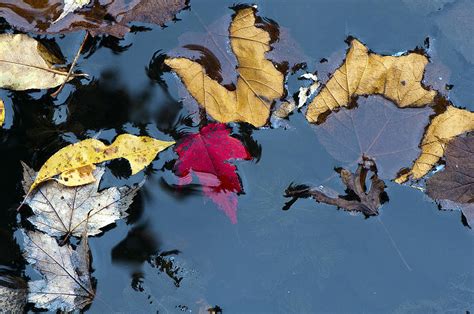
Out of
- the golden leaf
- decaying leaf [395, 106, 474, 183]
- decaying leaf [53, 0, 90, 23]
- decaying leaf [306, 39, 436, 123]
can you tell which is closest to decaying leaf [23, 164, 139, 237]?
the golden leaf

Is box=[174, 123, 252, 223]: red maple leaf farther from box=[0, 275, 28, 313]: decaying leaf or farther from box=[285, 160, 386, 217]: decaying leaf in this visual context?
box=[0, 275, 28, 313]: decaying leaf

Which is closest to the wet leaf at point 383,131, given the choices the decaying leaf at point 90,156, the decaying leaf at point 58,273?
the decaying leaf at point 90,156

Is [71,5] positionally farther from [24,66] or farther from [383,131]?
[383,131]

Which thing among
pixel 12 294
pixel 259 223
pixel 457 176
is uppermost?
pixel 457 176

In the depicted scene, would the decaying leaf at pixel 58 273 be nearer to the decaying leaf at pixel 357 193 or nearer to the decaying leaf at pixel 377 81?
the decaying leaf at pixel 357 193

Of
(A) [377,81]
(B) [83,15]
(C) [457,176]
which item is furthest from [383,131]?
(B) [83,15]
